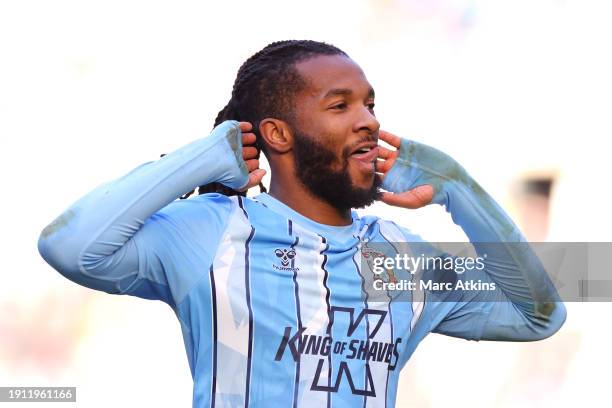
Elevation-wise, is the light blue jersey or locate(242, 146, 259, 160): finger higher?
locate(242, 146, 259, 160): finger

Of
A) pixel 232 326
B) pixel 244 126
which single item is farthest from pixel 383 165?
pixel 232 326

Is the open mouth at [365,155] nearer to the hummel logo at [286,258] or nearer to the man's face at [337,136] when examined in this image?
the man's face at [337,136]

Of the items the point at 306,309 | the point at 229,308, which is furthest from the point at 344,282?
the point at 229,308

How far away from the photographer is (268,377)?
3594mm

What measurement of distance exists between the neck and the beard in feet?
0.07

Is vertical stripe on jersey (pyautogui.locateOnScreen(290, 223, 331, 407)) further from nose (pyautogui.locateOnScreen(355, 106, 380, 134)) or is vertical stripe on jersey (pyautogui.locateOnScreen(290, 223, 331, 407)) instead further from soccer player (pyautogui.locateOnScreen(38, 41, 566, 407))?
nose (pyautogui.locateOnScreen(355, 106, 380, 134))

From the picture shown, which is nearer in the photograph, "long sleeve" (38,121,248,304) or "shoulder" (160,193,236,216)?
"long sleeve" (38,121,248,304)

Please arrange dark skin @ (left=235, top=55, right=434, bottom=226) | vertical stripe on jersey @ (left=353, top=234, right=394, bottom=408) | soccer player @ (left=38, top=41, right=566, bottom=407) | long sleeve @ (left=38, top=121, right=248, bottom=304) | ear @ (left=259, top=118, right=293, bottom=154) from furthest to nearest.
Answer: ear @ (left=259, top=118, right=293, bottom=154)
dark skin @ (left=235, top=55, right=434, bottom=226)
vertical stripe on jersey @ (left=353, top=234, right=394, bottom=408)
soccer player @ (left=38, top=41, right=566, bottom=407)
long sleeve @ (left=38, top=121, right=248, bottom=304)

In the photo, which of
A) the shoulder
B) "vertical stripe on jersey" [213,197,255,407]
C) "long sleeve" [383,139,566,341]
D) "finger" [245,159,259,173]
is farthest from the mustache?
"vertical stripe on jersey" [213,197,255,407]

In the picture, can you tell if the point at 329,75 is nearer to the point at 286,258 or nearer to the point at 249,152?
the point at 249,152

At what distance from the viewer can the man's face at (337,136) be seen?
4.00 metres

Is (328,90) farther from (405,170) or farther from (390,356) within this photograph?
(390,356)

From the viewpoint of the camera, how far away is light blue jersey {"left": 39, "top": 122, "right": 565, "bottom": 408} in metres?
3.50

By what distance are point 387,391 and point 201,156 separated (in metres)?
1.14
